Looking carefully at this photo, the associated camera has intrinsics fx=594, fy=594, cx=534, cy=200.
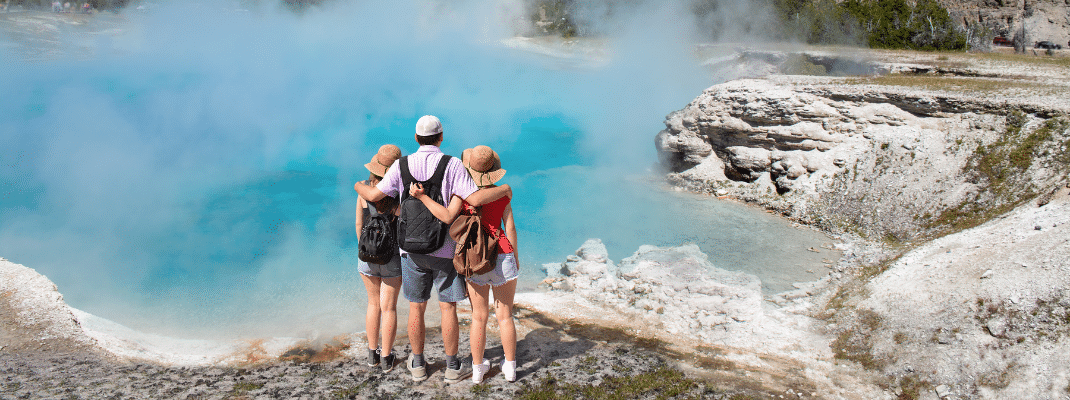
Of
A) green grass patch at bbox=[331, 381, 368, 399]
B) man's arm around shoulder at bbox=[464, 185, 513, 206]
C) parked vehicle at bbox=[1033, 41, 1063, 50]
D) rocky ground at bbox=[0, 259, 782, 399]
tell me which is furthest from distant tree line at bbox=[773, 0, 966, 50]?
green grass patch at bbox=[331, 381, 368, 399]

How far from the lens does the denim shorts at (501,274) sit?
13.1ft

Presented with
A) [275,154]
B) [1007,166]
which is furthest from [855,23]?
[275,154]

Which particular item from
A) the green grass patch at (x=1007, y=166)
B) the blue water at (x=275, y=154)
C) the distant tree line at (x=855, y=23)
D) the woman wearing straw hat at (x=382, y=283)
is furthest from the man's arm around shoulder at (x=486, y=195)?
the distant tree line at (x=855, y=23)

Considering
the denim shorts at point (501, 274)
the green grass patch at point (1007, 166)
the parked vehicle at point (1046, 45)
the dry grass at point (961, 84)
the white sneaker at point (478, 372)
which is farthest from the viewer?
the parked vehicle at point (1046, 45)

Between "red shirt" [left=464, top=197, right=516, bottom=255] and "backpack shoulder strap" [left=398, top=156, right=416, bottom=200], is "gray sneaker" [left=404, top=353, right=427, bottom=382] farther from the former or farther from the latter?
"backpack shoulder strap" [left=398, top=156, right=416, bottom=200]

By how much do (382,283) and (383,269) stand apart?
0.15 m

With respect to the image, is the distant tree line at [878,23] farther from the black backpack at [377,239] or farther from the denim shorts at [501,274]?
the black backpack at [377,239]

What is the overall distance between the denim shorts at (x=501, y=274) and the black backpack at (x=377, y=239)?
615 millimetres

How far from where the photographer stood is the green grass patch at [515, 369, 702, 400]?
14.3ft

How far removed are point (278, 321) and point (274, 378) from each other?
219cm

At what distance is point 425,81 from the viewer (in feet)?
89.2

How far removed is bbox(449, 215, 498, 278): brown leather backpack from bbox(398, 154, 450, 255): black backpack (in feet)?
0.33

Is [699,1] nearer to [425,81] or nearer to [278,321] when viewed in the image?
[425,81]

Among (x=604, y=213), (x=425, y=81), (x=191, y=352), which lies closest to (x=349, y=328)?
(x=191, y=352)
